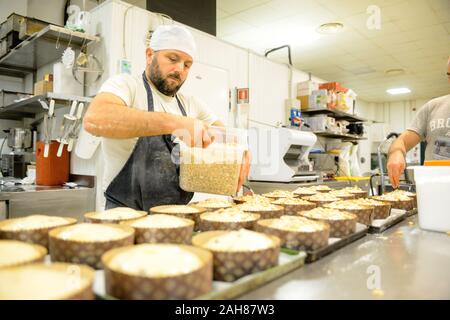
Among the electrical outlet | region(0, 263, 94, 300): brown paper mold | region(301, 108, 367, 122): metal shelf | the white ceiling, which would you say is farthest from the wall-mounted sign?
region(0, 263, 94, 300): brown paper mold

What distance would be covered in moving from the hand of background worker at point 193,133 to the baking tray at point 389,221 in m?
0.71

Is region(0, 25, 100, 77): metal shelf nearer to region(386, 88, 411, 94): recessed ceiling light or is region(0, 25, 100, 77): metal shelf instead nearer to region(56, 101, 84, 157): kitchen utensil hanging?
region(56, 101, 84, 157): kitchen utensil hanging

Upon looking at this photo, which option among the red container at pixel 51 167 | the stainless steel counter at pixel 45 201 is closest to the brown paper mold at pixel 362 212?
the stainless steel counter at pixel 45 201

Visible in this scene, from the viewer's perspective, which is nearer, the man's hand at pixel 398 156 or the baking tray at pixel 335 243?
the baking tray at pixel 335 243

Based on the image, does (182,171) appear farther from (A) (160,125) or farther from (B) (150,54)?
(B) (150,54)

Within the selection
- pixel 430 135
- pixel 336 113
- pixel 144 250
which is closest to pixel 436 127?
pixel 430 135

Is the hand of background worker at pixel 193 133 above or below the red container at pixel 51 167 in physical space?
above

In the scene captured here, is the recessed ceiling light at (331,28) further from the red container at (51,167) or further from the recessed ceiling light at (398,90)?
the recessed ceiling light at (398,90)

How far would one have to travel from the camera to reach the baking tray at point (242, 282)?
0.64 metres

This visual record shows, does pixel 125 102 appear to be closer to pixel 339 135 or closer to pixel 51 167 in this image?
pixel 51 167

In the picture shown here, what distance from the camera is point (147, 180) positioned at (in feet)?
5.70

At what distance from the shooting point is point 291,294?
2.34 feet

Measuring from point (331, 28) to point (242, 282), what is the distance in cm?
509

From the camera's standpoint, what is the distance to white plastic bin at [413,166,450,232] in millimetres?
1298
